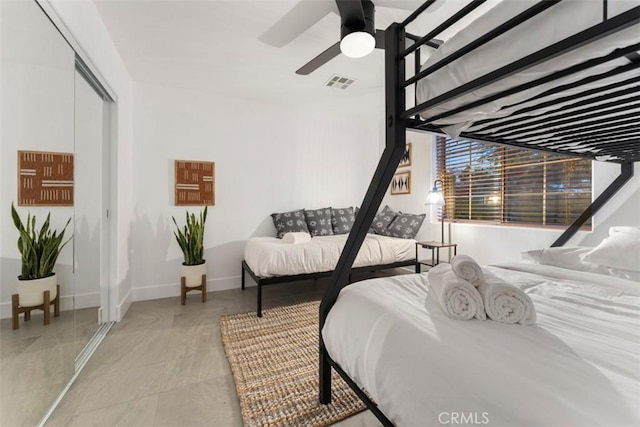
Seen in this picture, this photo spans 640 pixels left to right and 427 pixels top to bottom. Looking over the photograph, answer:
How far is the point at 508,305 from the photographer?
95 centimetres

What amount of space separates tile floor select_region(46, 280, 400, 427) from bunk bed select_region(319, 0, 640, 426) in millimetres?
649

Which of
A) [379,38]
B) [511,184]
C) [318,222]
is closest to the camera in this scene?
[379,38]

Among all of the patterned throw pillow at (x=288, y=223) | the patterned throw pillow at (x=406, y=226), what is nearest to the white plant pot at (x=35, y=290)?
the patterned throw pillow at (x=288, y=223)

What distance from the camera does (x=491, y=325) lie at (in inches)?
36.2

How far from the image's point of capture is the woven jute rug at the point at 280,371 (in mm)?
1376

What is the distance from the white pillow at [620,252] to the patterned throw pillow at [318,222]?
272 cm

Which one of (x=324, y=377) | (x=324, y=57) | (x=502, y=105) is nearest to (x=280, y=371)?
(x=324, y=377)

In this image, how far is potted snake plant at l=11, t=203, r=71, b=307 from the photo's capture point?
1267mm

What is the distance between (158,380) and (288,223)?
7.60ft

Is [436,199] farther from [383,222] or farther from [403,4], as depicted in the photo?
[403,4]

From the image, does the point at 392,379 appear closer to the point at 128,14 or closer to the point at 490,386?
the point at 490,386

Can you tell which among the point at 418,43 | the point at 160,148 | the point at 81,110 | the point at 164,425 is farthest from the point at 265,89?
the point at 164,425

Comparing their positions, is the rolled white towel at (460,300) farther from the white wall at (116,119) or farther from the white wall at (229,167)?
the white wall at (229,167)

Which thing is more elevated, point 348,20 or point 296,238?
point 348,20
